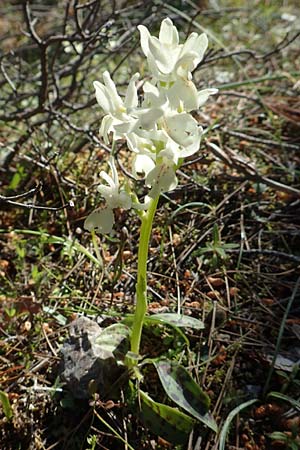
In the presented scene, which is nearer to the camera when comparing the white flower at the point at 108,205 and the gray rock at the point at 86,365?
the white flower at the point at 108,205

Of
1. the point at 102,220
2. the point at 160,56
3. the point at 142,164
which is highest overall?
the point at 160,56

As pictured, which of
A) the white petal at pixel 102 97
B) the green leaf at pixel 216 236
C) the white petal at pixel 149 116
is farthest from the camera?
the green leaf at pixel 216 236

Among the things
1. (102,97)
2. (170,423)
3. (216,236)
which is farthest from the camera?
(216,236)

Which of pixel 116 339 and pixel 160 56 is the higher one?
pixel 160 56

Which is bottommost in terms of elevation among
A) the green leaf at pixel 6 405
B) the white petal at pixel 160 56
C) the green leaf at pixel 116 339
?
the green leaf at pixel 6 405

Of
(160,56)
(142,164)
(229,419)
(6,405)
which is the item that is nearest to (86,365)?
(6,405)

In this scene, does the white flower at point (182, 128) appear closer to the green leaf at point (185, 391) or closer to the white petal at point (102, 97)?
the white petal at point (102, 97)

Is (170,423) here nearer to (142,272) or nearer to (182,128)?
(142,272)

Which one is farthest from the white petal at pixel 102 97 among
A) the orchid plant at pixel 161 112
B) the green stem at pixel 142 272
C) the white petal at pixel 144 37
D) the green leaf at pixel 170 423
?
the green leaf at pixel 170 423

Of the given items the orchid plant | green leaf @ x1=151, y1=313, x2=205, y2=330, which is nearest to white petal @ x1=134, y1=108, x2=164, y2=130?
the orchid plant
